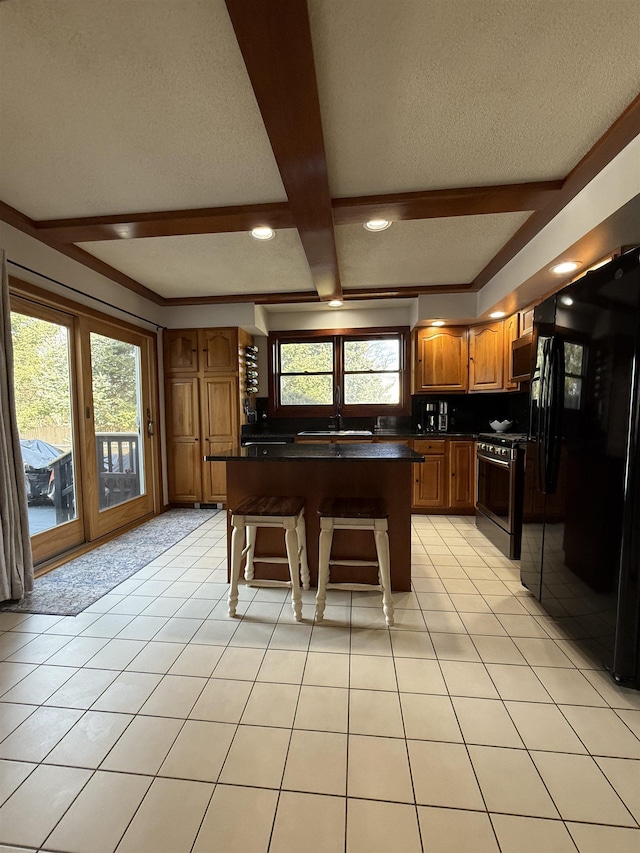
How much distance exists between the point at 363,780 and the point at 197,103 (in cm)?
256

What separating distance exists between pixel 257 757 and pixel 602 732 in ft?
4.14

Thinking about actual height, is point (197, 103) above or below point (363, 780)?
above

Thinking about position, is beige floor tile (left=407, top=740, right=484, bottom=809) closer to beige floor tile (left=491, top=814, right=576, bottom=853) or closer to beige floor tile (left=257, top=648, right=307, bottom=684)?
beige floor tile (left=491, top=814, right=576, bottom=853)

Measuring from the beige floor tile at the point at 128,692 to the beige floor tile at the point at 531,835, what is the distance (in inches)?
51.2

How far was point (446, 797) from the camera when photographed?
1091mm

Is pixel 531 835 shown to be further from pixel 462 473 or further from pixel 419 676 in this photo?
pixel 462 473

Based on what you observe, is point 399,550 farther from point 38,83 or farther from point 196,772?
point 38,83

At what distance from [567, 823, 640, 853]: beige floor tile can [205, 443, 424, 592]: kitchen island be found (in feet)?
4.42

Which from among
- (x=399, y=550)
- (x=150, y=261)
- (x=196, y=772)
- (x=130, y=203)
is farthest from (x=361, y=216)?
(x=196, y=772)

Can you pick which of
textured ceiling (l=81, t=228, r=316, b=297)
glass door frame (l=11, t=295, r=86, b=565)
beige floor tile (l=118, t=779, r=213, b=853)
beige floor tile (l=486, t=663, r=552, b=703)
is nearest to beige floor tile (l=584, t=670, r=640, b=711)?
beige floor tile (l=486, t=663, r=552, b=703)

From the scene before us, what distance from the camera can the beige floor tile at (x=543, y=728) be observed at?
4.14ft

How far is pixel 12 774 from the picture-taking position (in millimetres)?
1176

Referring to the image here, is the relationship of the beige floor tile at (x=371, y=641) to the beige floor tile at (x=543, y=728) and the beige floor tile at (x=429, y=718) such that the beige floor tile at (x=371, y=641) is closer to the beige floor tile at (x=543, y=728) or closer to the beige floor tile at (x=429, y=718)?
the beige floor tile at (x=429, y=718)

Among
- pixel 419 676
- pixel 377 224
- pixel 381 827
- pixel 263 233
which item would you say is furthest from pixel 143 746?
pixel 377 224
